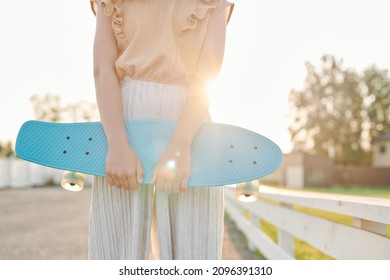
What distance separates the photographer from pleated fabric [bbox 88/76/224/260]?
1.26m

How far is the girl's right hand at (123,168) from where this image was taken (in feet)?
3.88

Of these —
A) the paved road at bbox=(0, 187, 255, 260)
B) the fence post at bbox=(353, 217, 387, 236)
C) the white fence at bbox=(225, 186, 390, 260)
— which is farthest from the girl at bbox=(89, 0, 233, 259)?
the paved road at bbox=(0, 187, 255, 260)

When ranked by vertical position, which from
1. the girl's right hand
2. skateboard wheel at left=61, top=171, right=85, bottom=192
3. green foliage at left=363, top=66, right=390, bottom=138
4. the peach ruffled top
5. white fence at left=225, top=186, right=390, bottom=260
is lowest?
white fence at left=225, top=186, right=390, bottom=260

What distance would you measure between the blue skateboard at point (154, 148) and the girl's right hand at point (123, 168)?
28 millimetres

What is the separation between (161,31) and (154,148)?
33 centimetres

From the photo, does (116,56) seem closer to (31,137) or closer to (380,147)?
(31,137)

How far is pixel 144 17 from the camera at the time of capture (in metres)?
1.26

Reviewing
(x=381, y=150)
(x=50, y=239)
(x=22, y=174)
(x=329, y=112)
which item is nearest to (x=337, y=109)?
(x=329, y=112)

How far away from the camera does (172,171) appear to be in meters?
1.18

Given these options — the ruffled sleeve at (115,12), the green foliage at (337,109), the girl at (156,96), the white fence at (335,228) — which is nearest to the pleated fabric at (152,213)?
the girl at (156,96)

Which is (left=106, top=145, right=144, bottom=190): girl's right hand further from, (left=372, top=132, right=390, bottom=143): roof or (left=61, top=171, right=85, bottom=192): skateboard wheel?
(left=372, top=132, right=390, bottom=143): roof

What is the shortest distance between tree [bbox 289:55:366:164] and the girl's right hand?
37791 mm

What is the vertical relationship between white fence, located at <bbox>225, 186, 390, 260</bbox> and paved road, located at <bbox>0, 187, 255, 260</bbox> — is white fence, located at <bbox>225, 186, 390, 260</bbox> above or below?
above
